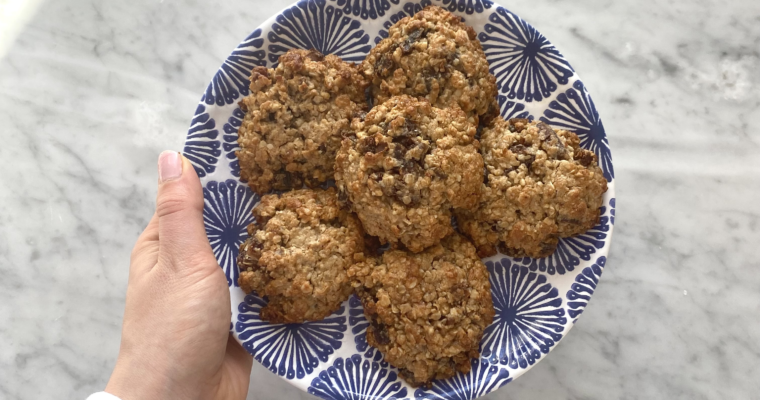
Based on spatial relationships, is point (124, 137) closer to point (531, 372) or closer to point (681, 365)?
point (531, 372)

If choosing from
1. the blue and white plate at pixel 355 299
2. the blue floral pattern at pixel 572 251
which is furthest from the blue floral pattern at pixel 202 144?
the blue floral pattern at pixel 572 251

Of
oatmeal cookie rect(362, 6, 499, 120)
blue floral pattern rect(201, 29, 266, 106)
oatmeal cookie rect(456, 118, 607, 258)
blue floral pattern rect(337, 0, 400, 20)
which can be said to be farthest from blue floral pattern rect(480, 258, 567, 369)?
blue floral pattern rect(201, 29, 266, 106)

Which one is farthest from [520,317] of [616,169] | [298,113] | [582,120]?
[298,113]

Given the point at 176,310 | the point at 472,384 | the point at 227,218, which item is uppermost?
the point at 227,218

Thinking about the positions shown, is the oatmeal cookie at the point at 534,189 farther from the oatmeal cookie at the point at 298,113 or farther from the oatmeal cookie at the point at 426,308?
the oatmeal cookie at the point at 298,113

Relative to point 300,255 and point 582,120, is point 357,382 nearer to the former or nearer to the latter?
point 300,255

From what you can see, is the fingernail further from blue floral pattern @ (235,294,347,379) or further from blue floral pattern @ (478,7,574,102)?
blue floral pattern @ (478,7,574,102)
